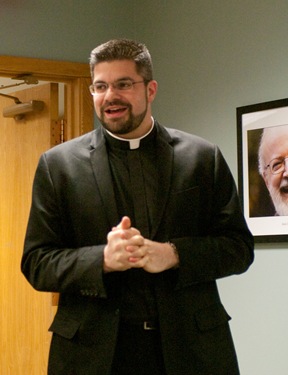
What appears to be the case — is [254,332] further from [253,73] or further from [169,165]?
[169,165]

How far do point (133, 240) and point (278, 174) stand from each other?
155 cm

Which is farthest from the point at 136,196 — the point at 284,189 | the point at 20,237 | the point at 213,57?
the point at 20,237

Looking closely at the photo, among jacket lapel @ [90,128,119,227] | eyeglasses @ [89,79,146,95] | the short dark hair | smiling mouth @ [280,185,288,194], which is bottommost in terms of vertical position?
jacket lapel @ [90,128,119,227]

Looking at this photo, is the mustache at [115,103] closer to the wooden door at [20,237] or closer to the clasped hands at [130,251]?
the clasped hands at [130,251]

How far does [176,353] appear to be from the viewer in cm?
165

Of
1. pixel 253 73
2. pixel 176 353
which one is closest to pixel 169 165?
pixel 176 353

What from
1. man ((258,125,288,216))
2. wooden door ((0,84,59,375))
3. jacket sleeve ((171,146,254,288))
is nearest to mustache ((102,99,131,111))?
jacket sleeve ((171,146,254,288))

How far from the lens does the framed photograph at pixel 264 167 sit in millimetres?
3002

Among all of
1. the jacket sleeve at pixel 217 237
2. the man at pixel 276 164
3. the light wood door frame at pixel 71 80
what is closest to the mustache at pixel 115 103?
the jacket sleeve at pixel 217 237

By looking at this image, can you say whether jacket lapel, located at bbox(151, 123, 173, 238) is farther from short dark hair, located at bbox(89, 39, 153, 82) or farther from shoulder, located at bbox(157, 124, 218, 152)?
short dark hair, located at bbox(89, 39, 153, 82)

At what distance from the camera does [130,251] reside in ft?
5.12

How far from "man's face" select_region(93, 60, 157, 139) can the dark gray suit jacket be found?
0.29 ft

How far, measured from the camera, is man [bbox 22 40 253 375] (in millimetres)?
1643

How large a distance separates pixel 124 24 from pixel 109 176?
2233 mm
